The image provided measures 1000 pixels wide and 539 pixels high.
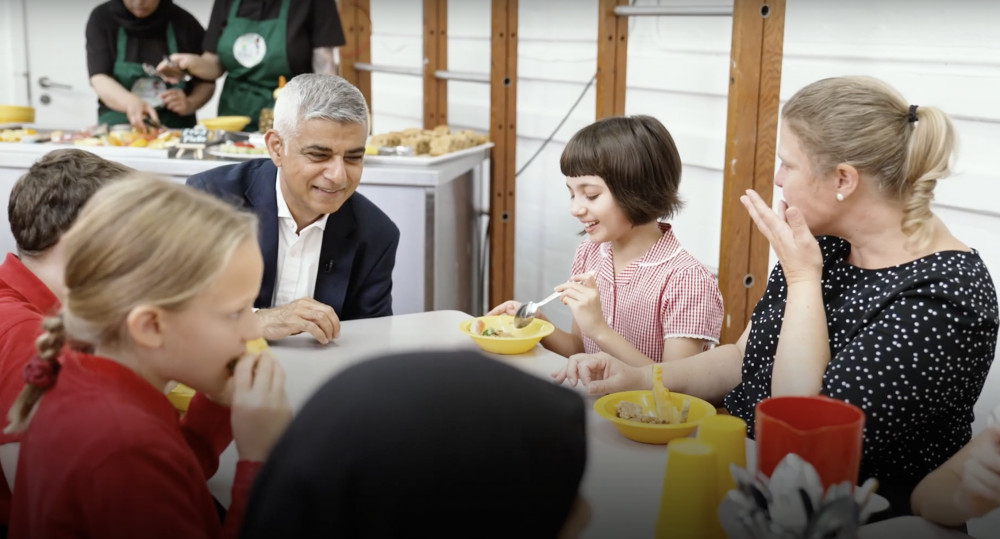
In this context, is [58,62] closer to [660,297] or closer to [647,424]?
[660,297]

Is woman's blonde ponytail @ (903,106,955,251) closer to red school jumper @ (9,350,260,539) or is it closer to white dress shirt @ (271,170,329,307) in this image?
red school jumper @ (9,350,260,539)

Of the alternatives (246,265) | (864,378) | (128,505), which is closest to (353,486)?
(128,505)

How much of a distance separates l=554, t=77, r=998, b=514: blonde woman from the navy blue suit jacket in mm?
764

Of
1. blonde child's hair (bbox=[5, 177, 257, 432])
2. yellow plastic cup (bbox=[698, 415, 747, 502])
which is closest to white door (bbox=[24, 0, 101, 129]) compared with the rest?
blonde child's hair (bbox=[5, 177, 257, 432])

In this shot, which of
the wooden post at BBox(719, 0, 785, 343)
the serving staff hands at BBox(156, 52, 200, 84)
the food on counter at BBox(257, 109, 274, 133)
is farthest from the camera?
the serving staff hands at BBox(156, 52, 200, 84)

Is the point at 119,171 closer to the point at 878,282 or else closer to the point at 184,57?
the point at 878,282

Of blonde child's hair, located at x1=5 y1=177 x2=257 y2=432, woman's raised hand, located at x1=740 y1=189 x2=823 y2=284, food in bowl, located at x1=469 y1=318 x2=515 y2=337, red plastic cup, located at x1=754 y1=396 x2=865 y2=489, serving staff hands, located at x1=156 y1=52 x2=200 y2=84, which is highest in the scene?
serving staff hands, located at x1=156 y1=52 x2=200 y2=84

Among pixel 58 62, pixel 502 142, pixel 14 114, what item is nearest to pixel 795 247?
pixel 502 142

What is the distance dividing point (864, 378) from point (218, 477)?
3.24 ft

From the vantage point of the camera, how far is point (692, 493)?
1.10 m

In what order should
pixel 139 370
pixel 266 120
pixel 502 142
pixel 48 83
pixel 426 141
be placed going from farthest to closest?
pixel 48 83
pixel 502 142
pixel 266 120
pixel 426 141
pixel 139 370

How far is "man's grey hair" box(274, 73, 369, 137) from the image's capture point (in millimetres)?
2207

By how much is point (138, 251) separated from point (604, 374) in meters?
0.89

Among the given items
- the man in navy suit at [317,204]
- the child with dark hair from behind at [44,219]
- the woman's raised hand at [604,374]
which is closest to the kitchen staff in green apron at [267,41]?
the man in navy suit at [317,204]
